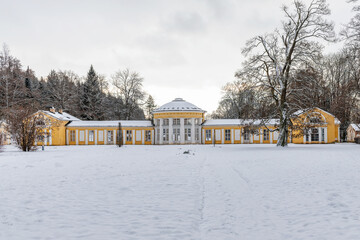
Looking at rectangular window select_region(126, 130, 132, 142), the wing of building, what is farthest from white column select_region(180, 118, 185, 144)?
rectangular window select_region(126, 130, 132, 142)

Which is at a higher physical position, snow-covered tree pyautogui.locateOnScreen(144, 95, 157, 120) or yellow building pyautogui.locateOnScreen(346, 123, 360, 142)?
snow-covered tree pyautogui.locateOnScreen(144, 95, 157, 120)

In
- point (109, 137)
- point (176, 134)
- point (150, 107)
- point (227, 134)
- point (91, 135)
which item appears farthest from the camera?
point (150, 107)

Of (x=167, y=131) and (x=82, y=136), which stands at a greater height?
(x=167, y=131)

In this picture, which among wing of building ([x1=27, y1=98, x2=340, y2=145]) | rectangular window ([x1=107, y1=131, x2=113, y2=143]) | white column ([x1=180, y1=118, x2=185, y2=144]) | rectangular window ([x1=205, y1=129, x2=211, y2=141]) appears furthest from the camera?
rectangular window ([x1=107, y1=131, x2=113, y2=143])

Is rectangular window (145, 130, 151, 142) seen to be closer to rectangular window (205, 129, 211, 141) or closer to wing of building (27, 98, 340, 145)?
wing of building (27, 98, 340, 145)

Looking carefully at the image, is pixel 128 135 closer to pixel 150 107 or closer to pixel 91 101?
pixel 91 101

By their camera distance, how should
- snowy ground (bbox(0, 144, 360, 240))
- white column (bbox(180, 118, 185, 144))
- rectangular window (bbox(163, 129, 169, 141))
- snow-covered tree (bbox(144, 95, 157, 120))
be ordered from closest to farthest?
snowy ground (bbox(0, 144, 360, 240)) → white column (bbox(180, 118, 185, 144)) → rectangular window (bbox(163, 129, 169, 141)) → snow-covered tree (bbox(144, 95, 157, 120))

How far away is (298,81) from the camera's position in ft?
83.5

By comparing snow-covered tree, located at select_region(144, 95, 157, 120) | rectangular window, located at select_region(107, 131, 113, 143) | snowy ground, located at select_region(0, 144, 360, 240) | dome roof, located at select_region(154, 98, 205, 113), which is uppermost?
snow-covered tree, located at select_region(144, 95, 157, 120)

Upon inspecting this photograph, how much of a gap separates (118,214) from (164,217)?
0.87 metres

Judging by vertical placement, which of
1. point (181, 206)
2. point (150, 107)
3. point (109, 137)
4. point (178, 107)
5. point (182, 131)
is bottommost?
point (181, 206)

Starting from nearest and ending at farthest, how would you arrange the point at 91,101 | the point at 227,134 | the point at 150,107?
the point at 227,134
the point at 91,101
the point at 150,107

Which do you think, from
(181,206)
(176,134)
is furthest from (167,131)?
(181,206)

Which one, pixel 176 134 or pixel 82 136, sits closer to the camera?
pixel 176 134
